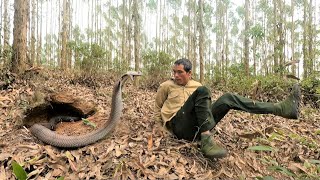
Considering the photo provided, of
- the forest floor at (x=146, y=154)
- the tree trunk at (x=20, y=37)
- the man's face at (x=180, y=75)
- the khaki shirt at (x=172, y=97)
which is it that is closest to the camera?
the forest floor at (x=146, y=154)

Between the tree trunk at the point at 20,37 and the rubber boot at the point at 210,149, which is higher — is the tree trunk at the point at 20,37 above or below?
above

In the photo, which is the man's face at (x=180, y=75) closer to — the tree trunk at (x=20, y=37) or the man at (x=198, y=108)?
the man at (x=198, y=108)

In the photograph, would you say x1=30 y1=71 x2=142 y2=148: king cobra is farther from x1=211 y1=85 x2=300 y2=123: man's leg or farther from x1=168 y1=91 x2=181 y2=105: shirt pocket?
x1=211 y1=85 x2=300 y2=123: man's leg

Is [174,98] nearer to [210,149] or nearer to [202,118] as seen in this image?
[202,118]

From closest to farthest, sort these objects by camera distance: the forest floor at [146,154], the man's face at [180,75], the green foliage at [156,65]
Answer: the forest floor at [146,154] < the man's face at [180,75] < the green foliage at [156,65]

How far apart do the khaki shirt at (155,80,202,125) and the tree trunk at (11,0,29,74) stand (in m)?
4.12

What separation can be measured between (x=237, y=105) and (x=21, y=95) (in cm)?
390

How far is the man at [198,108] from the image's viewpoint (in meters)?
3.20

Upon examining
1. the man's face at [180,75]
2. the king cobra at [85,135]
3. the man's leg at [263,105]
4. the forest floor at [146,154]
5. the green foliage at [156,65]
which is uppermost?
the green foliage at [156,65]

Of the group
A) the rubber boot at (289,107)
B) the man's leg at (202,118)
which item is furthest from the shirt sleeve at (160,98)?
the rubber boot at (289,107)

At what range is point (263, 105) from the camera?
3.28 m

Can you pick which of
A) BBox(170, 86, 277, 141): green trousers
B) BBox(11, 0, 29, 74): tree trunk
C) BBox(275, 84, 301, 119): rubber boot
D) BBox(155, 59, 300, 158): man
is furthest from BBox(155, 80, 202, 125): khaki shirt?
BBox(11, 0, 29, 74): tree trunk

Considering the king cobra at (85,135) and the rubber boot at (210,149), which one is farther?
the king cobra at (85,135)

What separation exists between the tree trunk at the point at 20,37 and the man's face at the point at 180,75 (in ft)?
14.1
